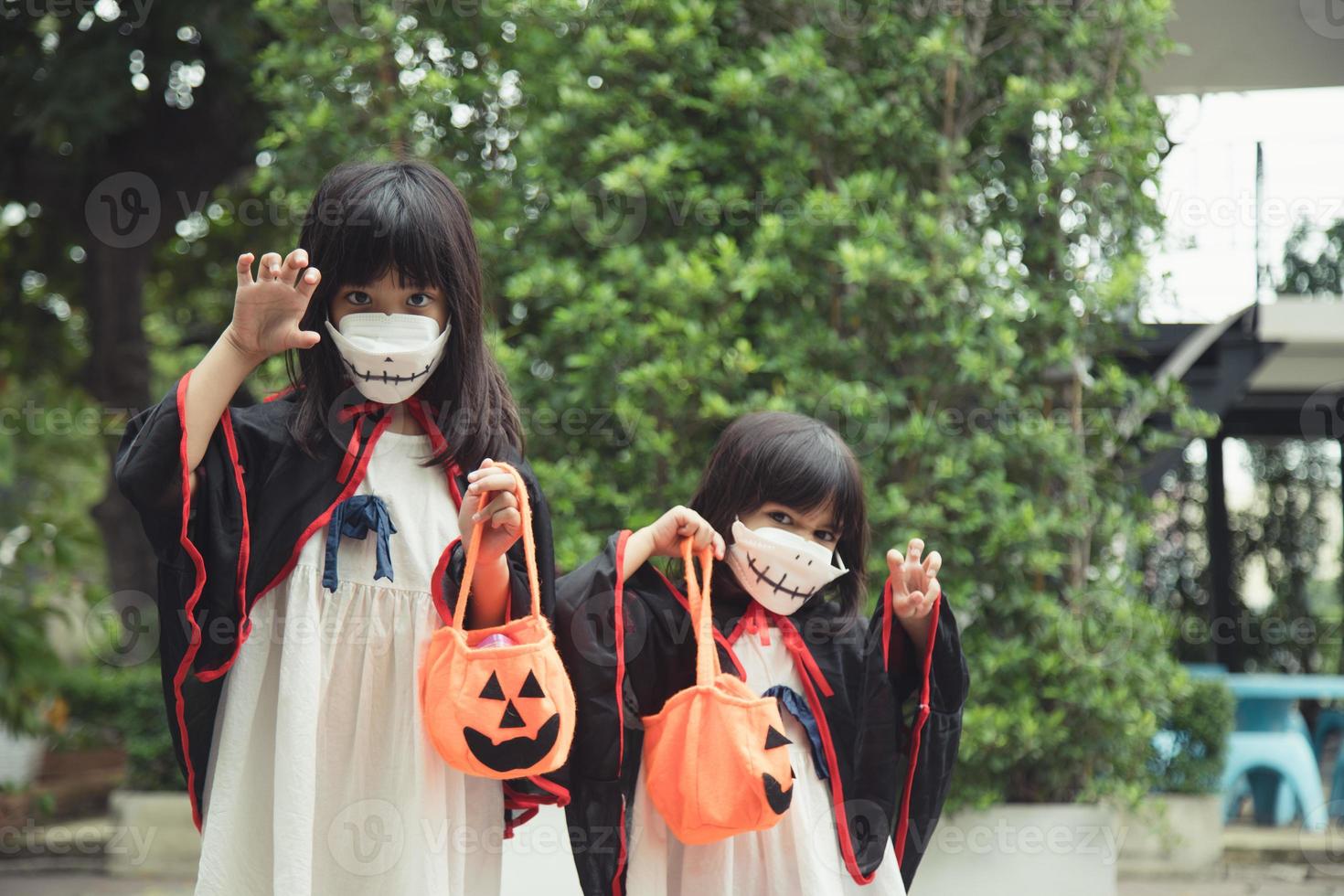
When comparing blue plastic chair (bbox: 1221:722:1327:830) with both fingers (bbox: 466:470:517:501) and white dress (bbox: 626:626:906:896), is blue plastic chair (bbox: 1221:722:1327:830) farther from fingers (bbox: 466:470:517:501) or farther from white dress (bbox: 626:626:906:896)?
fingers (bbox: 466:470:517:501)

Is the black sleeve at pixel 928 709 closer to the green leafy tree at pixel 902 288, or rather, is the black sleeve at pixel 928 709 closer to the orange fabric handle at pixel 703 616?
the orange fabric handle at pixel 703 616

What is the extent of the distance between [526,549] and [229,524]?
46cm

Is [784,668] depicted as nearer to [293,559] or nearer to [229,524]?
[293,559]

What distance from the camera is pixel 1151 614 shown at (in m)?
4.27

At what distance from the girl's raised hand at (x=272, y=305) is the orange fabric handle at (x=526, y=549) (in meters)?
0.37

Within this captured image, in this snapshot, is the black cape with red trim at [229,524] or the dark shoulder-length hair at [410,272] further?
the dark shoulder-length hair at [410,272]

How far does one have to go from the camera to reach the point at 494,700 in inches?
72.9

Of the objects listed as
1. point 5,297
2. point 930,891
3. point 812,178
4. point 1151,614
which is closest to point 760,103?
point 812,178

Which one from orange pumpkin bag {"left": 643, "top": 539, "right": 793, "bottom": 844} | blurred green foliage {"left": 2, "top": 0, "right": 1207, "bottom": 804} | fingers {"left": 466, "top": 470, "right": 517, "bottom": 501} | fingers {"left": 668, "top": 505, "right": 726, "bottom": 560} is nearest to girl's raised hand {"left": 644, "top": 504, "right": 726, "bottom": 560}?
fingers {"left": 668, "top": 505, "right": 726, "bottom": 560}

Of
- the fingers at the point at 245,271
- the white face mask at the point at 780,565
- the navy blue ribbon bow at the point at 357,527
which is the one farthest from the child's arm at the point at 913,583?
the fingers at the point at 245,271

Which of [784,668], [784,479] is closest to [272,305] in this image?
[784,479]

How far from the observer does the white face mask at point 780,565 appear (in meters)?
2.31

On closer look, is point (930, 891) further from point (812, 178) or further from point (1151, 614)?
point (812, 178)

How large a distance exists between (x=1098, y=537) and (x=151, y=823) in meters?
4.34
